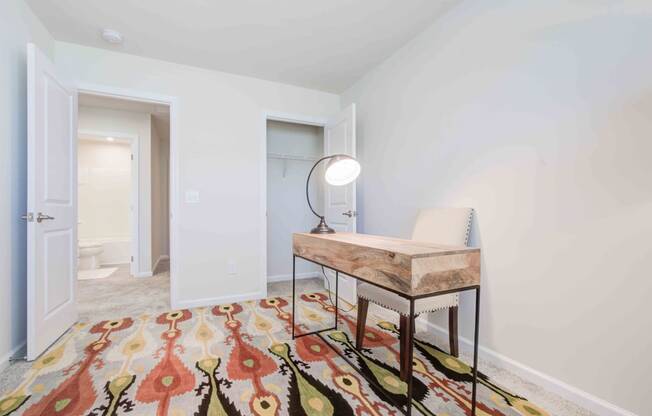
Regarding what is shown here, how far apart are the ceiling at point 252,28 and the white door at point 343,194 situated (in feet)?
1.85

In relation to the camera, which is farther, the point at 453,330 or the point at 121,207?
the point at 121,207

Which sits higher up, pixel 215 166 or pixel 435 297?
pixel 215 166

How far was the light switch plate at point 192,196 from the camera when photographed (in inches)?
114

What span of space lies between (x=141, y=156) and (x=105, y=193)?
6.52 feet

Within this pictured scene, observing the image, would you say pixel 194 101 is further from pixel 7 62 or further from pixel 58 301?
pixel 58 301

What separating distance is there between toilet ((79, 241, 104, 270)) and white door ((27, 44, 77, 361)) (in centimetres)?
270

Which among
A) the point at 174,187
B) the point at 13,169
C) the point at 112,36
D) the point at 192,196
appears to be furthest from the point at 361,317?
the point at 112,36

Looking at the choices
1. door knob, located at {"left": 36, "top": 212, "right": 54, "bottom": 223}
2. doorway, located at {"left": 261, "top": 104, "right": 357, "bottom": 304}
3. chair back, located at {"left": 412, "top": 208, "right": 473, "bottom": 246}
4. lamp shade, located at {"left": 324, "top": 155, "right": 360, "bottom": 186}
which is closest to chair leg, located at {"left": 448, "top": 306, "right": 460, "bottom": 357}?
chair back, located at {"left": 412, "top": 208, "right": 473, "bottom": 246}

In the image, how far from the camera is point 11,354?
72.4 inches

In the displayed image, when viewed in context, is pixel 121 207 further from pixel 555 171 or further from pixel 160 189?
pixel 555 171

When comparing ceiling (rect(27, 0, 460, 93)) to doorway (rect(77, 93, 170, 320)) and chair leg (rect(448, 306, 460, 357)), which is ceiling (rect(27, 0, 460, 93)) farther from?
chair leg (rect(448, 306, 460, 357))

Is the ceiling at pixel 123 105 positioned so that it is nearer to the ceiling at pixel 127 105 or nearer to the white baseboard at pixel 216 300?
the ceiling at pixel 127 105

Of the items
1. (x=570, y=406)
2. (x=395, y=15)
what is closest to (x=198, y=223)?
(x=395, y=15)

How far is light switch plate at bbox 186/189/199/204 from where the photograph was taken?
2908mm
